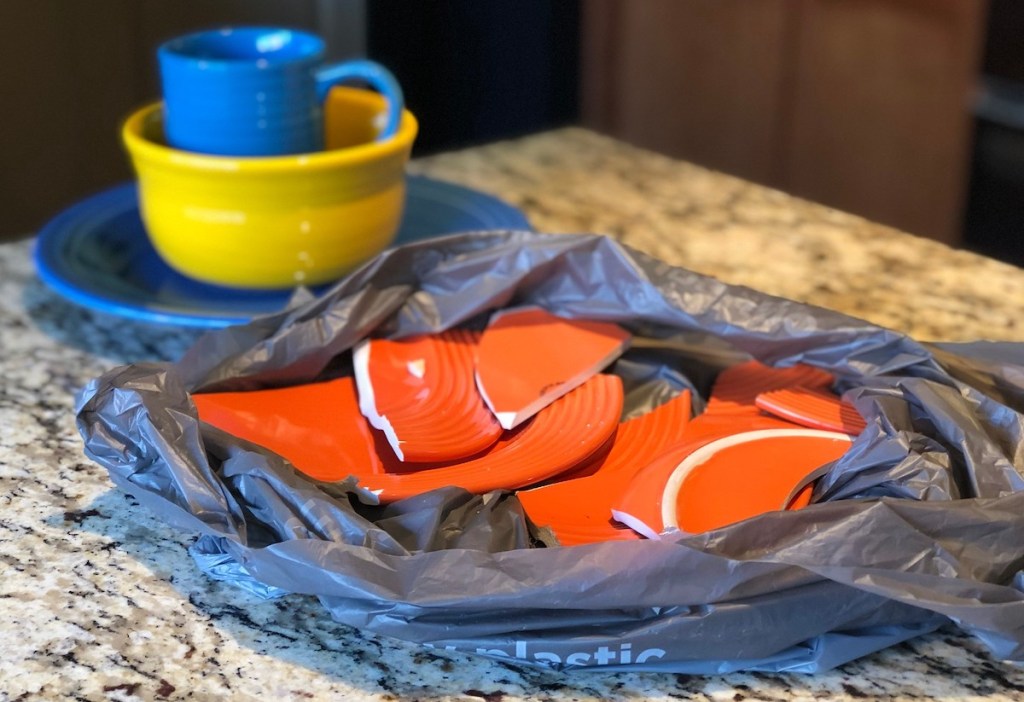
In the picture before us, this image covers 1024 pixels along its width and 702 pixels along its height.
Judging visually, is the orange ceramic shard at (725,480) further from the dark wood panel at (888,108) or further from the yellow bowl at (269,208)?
the dark wood panel at (888,108)

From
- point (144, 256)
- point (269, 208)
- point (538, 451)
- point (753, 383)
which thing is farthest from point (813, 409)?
point (144, 256)

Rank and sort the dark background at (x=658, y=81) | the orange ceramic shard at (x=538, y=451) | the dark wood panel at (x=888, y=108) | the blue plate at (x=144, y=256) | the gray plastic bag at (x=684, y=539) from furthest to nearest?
the dark wood panel at (x=888, y=108)
the dark background at (x=658, y=81)
the blue plate at (x=144, y=256)
the orange ceramic shard at (x=538, y=451)
the gray plastic bag at (x=684, y=539)

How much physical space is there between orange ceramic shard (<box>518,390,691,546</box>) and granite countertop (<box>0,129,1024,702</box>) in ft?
0.27

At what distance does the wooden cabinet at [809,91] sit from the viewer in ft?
7.02

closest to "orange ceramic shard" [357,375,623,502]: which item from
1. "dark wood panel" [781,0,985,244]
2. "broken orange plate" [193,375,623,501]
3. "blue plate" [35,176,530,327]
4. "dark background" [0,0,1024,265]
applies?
"broken orange plate" [193,375,623,501]

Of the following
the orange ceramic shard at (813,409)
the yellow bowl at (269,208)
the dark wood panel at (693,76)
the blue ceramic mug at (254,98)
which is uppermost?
the blue ceramic mug at (254,98)

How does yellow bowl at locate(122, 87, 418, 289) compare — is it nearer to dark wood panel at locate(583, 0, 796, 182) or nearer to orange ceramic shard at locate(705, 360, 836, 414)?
orange ceramic shard at locate(705, 360, 836, 414)

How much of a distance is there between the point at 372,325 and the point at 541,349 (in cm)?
11

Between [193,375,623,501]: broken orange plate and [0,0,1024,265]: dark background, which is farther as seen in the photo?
[0,0,1024,265]: dark background

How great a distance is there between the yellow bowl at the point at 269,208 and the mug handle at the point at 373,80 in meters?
0.01

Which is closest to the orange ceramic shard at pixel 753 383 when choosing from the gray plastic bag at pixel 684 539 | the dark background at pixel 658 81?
the gray plastic bag at pixel 684 539

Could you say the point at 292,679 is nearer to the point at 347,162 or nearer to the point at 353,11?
the point at 347,162

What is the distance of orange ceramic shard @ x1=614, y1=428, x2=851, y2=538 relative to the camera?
1.95ft

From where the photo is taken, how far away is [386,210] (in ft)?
2.98
